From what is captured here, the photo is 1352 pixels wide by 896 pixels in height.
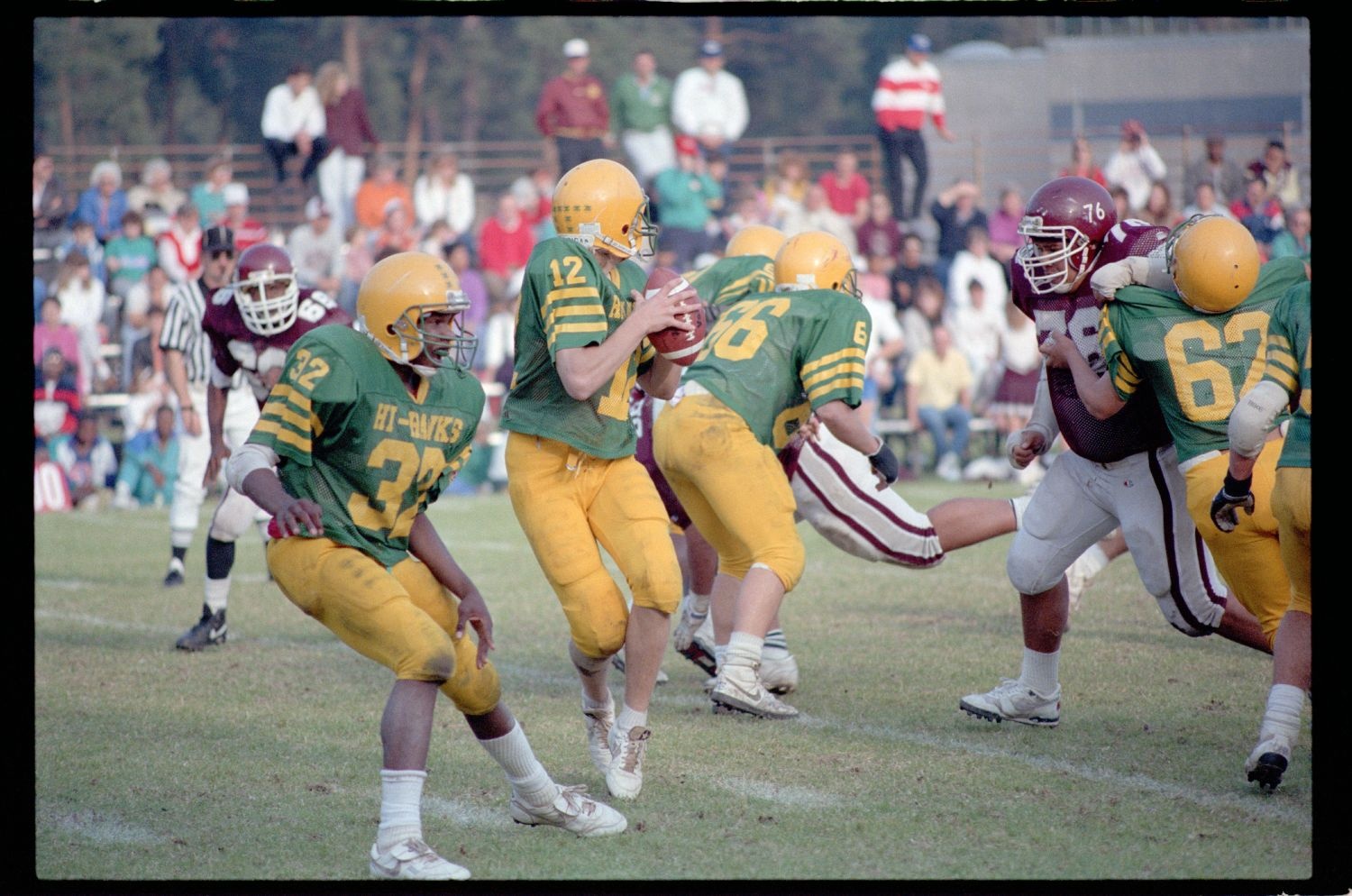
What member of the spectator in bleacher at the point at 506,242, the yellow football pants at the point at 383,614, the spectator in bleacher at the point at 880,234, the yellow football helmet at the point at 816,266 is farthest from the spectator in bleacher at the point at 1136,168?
the yellow football pants at the point at 383,614

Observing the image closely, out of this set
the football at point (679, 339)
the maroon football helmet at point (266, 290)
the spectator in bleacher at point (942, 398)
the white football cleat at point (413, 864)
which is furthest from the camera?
the spectator in bleacher at point (942, 398)

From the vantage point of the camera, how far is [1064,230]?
511 cm

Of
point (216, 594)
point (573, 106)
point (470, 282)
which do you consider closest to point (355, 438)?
point (216, 594)

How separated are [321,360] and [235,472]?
359 mm

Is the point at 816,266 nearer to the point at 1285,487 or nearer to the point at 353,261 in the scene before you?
the point at 1285,487

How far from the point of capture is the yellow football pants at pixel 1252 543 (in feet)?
15.4

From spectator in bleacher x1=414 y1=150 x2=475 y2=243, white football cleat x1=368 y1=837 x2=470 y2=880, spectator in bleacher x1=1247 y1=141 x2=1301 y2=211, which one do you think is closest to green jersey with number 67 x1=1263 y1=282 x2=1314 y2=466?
white football cleat x1=368 y1=837 x2=470 y2=880

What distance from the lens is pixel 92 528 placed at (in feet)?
37.0

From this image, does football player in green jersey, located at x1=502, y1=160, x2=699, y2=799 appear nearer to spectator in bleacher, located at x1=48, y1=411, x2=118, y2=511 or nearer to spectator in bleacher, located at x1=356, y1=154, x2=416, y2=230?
spectator in bleacher, located at x1=48, y1=411, x2=118, y2=511

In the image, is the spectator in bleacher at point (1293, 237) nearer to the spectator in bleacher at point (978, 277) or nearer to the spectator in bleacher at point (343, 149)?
the spectator in bleacher at point (978, 277)

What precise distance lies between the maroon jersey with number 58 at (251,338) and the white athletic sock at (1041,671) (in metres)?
3.14

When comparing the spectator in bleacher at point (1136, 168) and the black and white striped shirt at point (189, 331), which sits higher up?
the spectator in bleacher at point (1136, 168)

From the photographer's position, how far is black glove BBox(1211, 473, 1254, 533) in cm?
436

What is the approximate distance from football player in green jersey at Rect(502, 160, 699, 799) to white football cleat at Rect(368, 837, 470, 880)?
80cm
